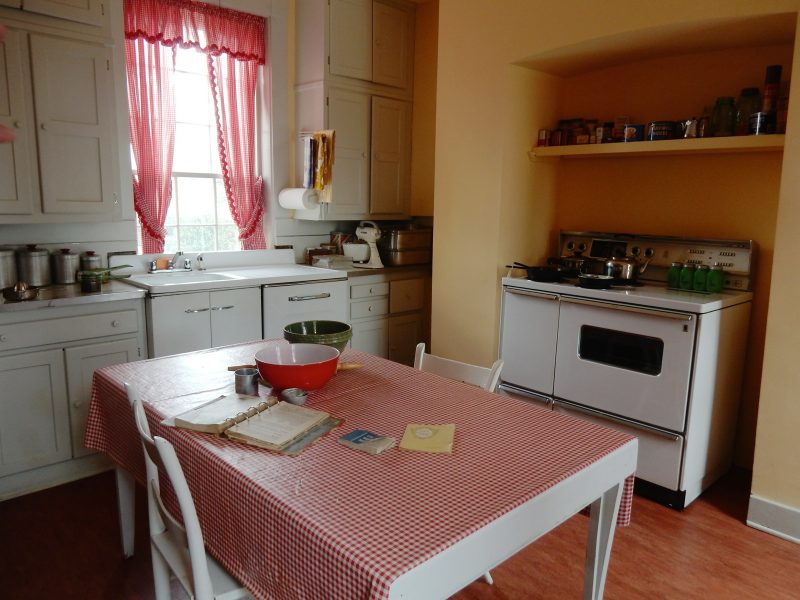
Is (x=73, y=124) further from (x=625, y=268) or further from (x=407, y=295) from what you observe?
(x=625, y=268)

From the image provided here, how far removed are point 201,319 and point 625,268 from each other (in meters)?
2.28

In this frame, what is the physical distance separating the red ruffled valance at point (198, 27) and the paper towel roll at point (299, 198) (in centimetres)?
88

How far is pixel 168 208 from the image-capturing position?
3666 millimetres

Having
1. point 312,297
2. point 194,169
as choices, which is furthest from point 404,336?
point 194,169

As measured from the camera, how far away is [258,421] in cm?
153

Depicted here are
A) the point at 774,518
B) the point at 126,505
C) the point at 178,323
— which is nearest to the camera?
the point at 126,505

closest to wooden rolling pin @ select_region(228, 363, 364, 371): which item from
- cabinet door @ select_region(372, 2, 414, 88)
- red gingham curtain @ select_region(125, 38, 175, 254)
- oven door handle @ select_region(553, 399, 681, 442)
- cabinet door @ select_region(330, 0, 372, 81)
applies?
oven door handle @ select_region(553, 399, 681, 442)

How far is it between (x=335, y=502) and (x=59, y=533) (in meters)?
1.92

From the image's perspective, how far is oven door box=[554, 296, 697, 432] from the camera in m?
2.61

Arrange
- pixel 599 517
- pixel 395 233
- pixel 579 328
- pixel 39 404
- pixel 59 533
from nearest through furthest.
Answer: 1. pixel 599 517
2. pixel 59 533
3. pixel 39 404
4. pixel 579 328
5. pixel 395 233

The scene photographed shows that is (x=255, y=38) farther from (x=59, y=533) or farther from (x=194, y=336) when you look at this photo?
(x=59, y=533)

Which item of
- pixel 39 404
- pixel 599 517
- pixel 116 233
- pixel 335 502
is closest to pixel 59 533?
pixel 39 404

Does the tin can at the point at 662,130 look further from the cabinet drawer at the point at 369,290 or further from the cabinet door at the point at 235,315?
the cabinet door at the point at 235,315

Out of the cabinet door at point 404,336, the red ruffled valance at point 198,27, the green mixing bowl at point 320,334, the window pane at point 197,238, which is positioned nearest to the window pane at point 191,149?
the window pane at point 197,238
